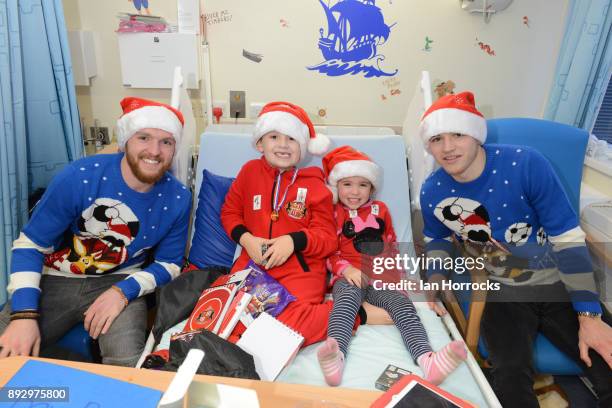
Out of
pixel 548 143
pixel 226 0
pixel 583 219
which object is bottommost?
pixel 583 219

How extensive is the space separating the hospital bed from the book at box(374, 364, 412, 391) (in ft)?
0.07

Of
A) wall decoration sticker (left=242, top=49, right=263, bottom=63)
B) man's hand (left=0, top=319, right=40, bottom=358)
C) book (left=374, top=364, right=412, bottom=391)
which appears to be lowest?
book (left=374, top=364, right=412, bottom=391)

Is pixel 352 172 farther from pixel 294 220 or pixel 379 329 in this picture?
pixel 379 329

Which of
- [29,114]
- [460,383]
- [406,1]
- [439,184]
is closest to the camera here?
[460,383]

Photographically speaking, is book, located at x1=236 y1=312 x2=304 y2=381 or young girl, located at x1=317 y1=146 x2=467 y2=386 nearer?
book, located at x1=236 y1=312 x2=304 y2=381

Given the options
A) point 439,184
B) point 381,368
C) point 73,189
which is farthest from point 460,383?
point 73,189

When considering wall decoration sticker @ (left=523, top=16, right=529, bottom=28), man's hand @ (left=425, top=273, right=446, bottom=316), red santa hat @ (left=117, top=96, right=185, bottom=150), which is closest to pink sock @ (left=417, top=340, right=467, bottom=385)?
man's hand @ (left=425, top=273, right=446, bottom=316)

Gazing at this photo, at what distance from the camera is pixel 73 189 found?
1521 millimetres

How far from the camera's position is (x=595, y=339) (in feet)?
4.40

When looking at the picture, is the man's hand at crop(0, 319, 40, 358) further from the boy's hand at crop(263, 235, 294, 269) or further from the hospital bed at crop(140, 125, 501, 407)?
the boy's hand at crop(263, 235, 294, 269)

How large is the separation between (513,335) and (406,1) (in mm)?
2243

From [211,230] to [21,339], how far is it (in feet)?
2.75

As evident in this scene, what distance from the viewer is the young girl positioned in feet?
4.89

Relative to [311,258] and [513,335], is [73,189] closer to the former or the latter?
[311,258]
